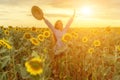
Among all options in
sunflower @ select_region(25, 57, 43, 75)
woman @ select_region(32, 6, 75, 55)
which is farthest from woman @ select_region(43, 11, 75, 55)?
sunflower @ select_region(25, 57, 43, 75)

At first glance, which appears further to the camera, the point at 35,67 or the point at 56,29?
the point at 56,29

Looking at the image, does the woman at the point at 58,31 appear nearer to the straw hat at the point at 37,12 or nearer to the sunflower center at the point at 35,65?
the straw hat at the point at 37,12

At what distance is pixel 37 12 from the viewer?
423cm

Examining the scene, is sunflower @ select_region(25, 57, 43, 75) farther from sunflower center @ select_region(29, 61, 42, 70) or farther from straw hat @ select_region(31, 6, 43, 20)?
straw hat @ select_region(31, 6, 43, 20)

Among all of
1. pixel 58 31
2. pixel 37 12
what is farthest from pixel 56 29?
pixel 37 12

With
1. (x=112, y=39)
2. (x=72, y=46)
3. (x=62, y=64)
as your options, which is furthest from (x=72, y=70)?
(x=112, y=39)

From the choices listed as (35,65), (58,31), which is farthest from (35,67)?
(58,31)

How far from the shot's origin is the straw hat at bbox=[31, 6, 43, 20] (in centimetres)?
412

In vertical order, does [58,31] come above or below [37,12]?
below

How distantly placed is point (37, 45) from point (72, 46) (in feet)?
2.62

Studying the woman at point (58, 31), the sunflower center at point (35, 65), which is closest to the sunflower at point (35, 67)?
the sunflower center at point (35, 65)

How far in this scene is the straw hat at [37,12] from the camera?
412 cm

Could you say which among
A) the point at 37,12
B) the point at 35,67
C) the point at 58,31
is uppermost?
the point at 37,12

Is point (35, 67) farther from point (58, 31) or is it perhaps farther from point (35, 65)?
point (58, 31)
